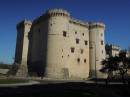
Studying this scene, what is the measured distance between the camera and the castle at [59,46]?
48.8 metres

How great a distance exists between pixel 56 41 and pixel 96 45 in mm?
17434

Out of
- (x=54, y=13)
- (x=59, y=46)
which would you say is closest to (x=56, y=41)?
(x=59, y=46)

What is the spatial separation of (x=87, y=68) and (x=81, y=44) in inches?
370

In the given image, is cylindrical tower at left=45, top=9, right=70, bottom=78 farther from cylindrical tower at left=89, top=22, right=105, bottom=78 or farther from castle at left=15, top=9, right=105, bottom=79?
cylindrical tower at left=89, top=22, right=105, bottom=78

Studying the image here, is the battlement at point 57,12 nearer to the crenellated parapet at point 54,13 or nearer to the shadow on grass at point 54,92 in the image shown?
the crenellated parapet at point 54,13

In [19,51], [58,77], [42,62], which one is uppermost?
[19,51]

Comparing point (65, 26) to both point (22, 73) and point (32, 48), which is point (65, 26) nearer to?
point (32, 48)

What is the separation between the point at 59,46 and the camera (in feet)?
161

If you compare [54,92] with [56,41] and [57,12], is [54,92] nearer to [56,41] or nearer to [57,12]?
[56,41]

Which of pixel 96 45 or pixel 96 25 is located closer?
pixel 96 45

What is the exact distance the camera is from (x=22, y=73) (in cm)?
5259

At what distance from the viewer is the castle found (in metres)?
48.8

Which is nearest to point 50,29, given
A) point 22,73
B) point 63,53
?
point 63,53

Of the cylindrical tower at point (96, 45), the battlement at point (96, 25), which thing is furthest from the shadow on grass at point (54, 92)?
the battlement at point (96, 25)
